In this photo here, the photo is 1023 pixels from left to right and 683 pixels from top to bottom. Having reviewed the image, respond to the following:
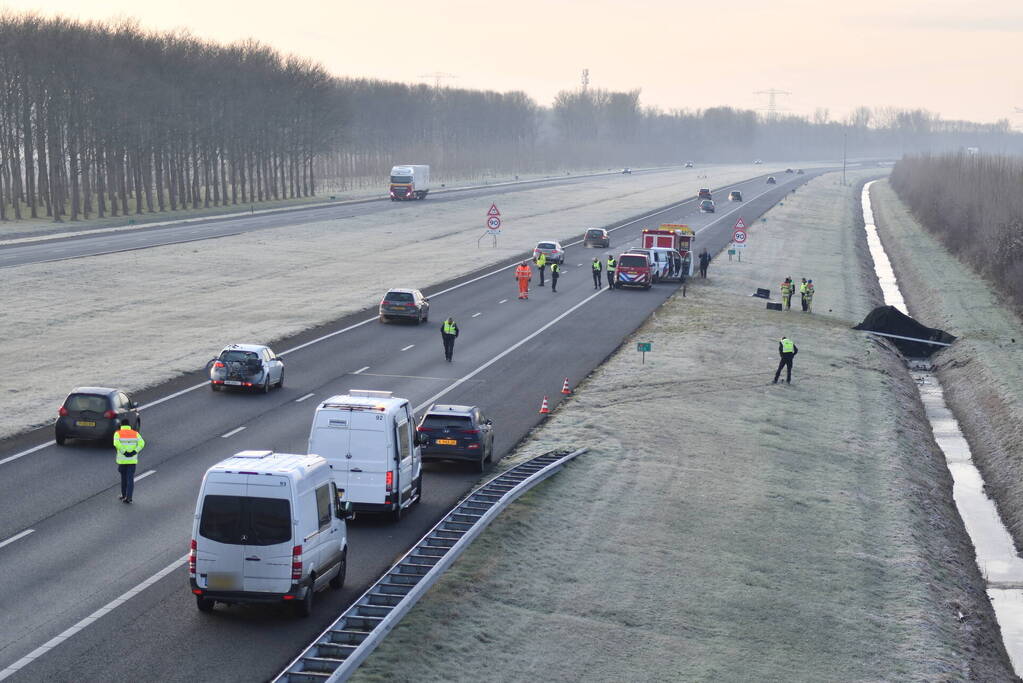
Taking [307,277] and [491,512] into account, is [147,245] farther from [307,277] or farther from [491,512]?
[491,512]

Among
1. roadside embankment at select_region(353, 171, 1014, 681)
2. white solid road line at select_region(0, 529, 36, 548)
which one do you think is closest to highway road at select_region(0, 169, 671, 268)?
roadside embankment at select_region(353, 171, 1014, 681)

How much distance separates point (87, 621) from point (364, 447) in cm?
673

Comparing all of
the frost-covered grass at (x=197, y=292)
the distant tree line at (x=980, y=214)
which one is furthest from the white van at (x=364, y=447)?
the distant tree line at (x=980, y=214)

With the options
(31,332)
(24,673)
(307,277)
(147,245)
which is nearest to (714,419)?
(24,673)

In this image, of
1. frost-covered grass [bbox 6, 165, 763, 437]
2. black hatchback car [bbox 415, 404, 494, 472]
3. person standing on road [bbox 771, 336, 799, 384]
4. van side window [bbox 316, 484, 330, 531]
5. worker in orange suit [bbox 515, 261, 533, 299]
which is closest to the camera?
van side window [bbox 316, 484, 330, 531]

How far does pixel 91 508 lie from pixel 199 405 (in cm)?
1202

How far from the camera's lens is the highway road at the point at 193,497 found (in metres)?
18.3

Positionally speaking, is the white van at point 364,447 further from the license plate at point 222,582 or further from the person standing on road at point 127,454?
the license plate at point 222,582

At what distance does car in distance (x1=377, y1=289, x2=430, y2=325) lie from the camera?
5619 cm

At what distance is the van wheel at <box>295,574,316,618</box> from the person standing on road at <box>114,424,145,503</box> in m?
7.68

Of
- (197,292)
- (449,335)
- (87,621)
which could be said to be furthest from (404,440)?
(197,292)

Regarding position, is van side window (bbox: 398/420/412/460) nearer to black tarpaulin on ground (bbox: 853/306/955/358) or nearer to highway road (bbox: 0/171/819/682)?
highway road (bbox: 0/171/819/682)

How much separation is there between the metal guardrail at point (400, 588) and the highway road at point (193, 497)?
84 centimetres

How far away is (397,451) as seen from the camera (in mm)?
24875
